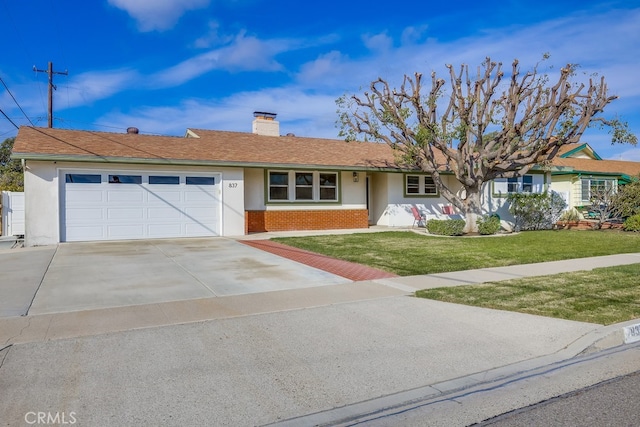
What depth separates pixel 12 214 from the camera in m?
18.5

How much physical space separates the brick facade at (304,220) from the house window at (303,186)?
62 centimetres

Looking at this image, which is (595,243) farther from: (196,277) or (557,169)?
(196,277)

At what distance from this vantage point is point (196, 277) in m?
9.12

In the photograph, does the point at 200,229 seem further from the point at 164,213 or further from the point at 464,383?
the point at 464,383

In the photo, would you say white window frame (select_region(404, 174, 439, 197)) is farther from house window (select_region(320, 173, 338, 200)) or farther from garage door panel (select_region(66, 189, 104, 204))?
garage door panel (select_region(66, 189, 104, 204))

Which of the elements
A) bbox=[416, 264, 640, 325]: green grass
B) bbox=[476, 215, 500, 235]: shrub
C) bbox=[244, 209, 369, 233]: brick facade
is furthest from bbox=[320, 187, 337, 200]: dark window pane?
bbox=[416, 264, 640, 325]: green grass

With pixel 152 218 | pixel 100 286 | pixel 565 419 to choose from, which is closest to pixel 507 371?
pixel 565 419

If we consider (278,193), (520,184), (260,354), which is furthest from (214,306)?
(520,184)

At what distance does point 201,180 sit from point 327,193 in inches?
227

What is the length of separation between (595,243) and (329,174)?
10488mm

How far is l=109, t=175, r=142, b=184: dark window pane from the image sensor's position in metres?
15.6

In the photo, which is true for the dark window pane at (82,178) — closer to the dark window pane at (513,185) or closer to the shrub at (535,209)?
the shrub at (535,209)

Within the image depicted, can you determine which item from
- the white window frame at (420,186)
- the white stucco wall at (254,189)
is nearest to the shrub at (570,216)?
the white window frame at (420,186)
